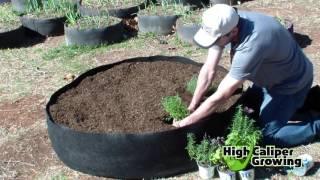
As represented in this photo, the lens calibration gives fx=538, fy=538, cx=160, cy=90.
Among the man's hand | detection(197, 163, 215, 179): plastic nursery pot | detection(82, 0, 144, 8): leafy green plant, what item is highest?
detection(82, 0, 144, 8): leafy green plant

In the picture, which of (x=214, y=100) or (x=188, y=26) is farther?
(x=188, y=26)

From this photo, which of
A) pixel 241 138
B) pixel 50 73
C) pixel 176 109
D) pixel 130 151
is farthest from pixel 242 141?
pixel 50 73

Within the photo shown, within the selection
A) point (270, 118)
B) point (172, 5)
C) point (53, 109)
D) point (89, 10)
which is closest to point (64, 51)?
point (89, 10)

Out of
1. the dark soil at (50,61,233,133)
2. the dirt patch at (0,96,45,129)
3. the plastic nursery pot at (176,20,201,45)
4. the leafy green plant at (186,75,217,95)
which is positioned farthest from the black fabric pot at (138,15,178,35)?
the leafy green plant at (186,75,217,95)

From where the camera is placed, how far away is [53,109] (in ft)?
14.3

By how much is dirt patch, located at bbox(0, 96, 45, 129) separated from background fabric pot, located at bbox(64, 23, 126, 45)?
145cm

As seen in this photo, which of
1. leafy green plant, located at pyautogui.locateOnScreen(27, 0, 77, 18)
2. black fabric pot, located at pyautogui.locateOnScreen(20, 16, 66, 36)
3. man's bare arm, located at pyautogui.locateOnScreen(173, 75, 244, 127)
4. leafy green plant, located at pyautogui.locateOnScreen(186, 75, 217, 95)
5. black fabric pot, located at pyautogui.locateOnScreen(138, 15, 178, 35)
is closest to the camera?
man's bare arm, located at pyautogui.locateOnScreen(173, 75, 244, 127)

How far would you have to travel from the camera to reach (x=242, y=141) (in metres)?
3.79

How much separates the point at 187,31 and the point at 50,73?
1.72m

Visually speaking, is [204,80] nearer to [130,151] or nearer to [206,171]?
[206,171]

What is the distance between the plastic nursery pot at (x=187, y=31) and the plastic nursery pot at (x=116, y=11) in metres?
1.11

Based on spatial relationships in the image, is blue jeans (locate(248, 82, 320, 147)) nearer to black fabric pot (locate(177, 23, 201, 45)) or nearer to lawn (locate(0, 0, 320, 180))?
lawn (locate(0, 0, 320, 180))

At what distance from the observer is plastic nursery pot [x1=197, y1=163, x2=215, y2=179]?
384 centimetres

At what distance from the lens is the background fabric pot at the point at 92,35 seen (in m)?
6.82
